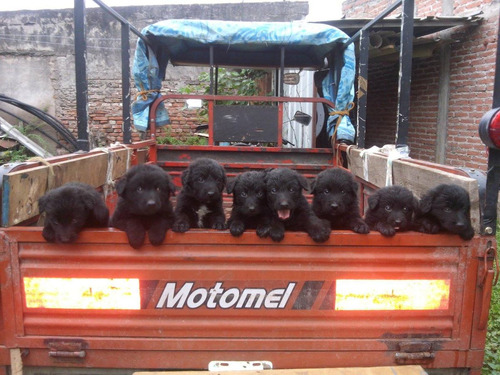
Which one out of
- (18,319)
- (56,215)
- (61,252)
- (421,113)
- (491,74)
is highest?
(491,74)

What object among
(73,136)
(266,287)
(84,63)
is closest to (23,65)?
(73,136)

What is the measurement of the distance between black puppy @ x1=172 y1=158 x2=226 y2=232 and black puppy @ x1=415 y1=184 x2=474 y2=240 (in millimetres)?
1201

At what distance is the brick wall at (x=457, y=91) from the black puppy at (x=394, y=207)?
20.3 ft

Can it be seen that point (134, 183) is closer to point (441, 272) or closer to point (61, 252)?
point (61, 252)

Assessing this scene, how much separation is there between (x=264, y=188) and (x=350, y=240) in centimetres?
69

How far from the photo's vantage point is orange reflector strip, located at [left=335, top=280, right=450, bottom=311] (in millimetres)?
2301

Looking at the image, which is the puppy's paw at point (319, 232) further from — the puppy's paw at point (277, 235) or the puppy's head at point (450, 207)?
the puppy's head at point (450, 207)

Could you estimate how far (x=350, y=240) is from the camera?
2.30 metres

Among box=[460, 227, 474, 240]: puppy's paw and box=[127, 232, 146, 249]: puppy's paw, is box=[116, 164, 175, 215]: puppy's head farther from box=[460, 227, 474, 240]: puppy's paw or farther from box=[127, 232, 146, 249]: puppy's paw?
box=[460, 227, 474, 240]: puppy's paw

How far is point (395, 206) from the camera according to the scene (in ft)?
8.83

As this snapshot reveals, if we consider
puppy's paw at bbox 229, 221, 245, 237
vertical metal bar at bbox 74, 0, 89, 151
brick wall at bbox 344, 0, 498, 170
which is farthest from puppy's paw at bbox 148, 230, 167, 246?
brick wall at bbox 344, 0, 498, 170

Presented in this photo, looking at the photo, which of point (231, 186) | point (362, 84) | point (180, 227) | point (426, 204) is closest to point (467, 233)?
point (426, 204)

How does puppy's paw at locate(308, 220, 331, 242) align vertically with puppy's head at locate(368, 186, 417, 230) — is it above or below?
below

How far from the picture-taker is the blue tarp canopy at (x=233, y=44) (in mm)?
5453
